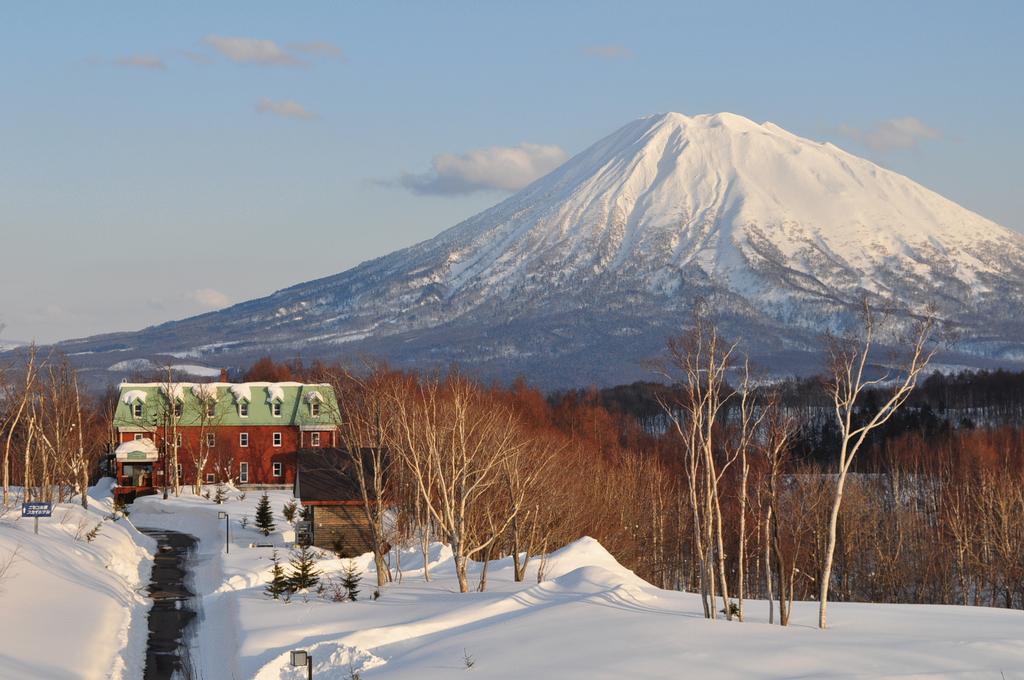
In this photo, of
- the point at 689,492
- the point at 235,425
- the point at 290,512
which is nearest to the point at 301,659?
the point at 290,512

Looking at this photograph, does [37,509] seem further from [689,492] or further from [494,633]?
[689,492]

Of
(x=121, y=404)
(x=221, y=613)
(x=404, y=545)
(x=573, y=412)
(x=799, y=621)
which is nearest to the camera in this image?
(x=799, y=621)

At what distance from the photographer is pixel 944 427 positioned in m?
98.2

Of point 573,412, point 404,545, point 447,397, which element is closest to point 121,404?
point 447,397

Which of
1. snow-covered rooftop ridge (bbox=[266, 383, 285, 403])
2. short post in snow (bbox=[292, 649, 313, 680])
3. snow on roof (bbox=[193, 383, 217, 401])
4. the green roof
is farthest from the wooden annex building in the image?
snow-covered rooftop ridge (bbox=[266, 383, 285, 403])

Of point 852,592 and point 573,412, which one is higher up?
point 573,412

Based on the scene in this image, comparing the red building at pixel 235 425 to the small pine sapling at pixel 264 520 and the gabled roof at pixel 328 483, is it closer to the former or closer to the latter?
the small pine sapling at pixel 264 520

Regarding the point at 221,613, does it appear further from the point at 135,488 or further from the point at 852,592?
the point at 135,488

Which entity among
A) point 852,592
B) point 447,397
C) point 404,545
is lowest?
point 852,592

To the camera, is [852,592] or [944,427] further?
[944,427]

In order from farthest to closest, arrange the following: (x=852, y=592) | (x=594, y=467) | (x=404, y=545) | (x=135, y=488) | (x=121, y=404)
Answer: (x=121, y=404) → (x=135, y=488) → (x=594, y=467) → (x=852, y=592) → (x=404, y=545)

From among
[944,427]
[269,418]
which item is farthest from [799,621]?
[944,427]

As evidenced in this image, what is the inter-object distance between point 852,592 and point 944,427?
46693 millimetres

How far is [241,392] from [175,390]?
13.4 feet
